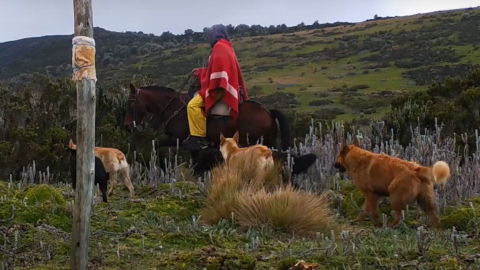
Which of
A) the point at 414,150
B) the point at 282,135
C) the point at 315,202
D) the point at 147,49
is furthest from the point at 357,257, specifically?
the point at 147,49

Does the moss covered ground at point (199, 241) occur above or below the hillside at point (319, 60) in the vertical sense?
above

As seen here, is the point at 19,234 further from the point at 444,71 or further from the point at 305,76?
the point at 305,76

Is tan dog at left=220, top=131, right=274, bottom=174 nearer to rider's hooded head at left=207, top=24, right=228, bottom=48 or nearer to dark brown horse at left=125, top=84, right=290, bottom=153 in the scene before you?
dark brown horse at left=125, top=84, right=290, bottom=153

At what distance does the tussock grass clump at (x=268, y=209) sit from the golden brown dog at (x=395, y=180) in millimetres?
487

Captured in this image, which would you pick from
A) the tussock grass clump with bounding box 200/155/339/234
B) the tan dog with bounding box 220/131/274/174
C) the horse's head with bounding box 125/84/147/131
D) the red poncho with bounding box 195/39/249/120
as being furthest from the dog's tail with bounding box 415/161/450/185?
the horse's head with bounding box 125/84/147/131

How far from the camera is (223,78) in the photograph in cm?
1077

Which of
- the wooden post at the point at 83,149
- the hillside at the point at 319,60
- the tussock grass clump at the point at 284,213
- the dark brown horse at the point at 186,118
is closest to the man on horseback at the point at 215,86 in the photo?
the dark brown horse at the point at 186,118

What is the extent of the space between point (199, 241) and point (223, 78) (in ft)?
16.6

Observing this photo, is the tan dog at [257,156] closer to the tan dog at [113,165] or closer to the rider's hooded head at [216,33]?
the tan dog at [113,165]

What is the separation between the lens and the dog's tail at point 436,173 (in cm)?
657

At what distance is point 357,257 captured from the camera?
205 inches

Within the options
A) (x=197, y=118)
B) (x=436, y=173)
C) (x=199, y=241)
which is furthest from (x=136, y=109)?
(x=436, y=173)

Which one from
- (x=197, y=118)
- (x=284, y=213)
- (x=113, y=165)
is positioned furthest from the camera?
(x=197, y=118)

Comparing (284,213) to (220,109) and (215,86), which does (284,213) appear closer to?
(215,86)
